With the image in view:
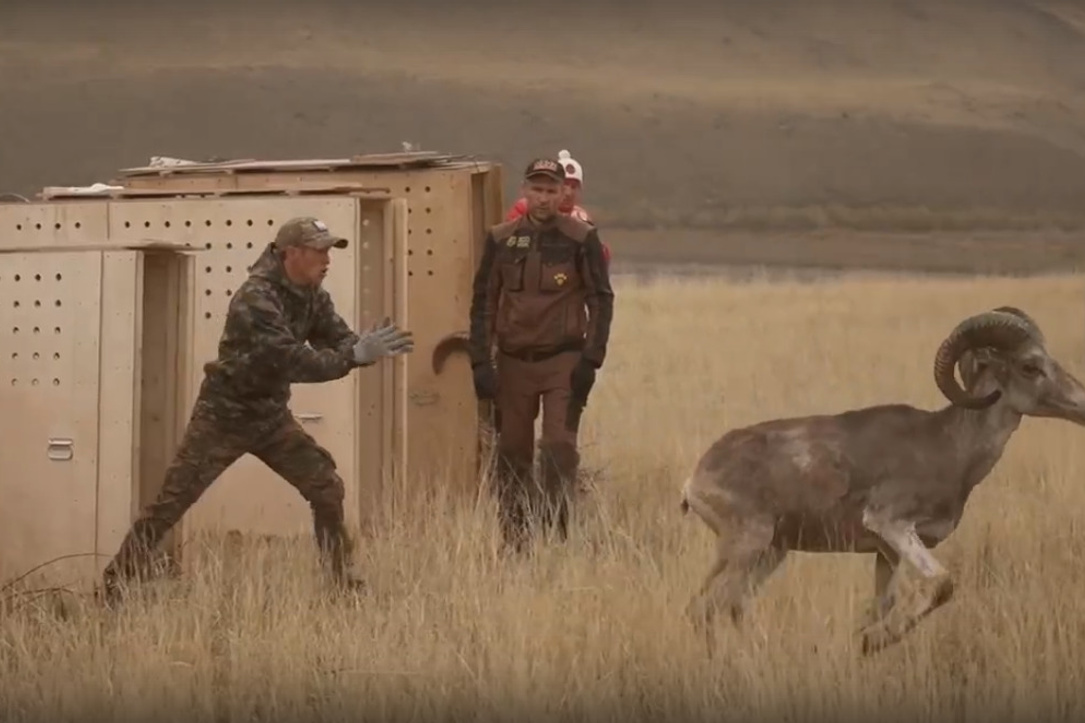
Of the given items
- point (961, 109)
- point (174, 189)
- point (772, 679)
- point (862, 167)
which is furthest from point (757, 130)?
point (772, 679)

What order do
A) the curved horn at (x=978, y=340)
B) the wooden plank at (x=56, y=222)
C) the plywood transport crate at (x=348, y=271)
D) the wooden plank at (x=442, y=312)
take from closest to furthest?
the curved horn at (x=978, y=340) → the plywood transport crate at (x=348, y=271) → the wooden plank at (x=56, y=222) → the wooden plank at (x=442, y=312)

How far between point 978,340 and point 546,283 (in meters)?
2.46

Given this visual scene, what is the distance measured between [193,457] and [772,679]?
277 cm

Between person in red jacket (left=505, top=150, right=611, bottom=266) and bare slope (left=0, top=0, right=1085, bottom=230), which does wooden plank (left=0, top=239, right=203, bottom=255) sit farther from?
person in red jacket (left=505, top=150, right=611, bottom=266)

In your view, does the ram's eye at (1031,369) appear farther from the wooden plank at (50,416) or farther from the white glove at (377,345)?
the wooden plank at (50,416)

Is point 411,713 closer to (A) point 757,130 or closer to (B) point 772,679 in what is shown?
(B) point 772,679

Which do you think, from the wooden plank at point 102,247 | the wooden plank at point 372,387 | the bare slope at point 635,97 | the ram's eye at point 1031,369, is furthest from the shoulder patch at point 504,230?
the ram's eye at point 1031,369

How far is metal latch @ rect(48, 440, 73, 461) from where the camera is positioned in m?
9.02

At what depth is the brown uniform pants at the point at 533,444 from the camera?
10078mm

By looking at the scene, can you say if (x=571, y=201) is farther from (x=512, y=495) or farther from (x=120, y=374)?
(x=120, y=374)

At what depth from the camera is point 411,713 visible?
7.17 meters

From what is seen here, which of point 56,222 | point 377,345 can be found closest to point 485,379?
point 377,345

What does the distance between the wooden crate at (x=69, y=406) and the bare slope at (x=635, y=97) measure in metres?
1.06

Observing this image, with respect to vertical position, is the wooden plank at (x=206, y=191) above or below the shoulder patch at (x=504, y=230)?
above
